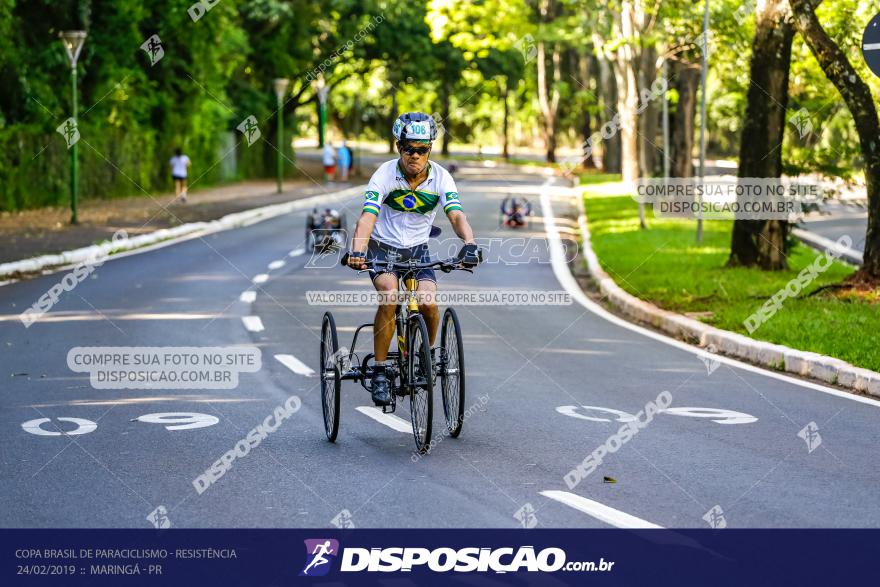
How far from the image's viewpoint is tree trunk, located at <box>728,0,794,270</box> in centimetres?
1870

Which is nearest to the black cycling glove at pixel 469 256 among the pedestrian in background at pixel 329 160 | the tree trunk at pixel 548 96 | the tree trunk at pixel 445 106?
the pedestrian in background at pixel 329 160

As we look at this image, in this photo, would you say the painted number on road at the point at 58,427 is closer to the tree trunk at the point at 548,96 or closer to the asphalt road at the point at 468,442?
the asphalt road at the point at 468,442

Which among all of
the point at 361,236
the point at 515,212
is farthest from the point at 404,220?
the point at 515,212

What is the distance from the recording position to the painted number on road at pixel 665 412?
9852mm

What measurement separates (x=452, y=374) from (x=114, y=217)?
27.5 metres

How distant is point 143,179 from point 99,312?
30.5 m

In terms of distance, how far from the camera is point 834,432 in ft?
31.0

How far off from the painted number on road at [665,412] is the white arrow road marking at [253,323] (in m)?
5.57

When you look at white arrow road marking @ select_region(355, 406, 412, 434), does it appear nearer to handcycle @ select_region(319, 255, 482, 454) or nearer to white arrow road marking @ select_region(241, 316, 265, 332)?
handcycle @ select_region(319, 255, 482, 454)

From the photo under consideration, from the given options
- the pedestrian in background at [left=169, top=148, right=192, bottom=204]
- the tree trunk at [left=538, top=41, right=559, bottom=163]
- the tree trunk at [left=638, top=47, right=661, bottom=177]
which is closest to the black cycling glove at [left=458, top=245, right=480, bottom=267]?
the tree trunk at [left=638, top=47, right=661, bottom=177]

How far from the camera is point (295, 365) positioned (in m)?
12.5

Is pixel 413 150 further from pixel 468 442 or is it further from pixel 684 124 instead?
pixel 684 124

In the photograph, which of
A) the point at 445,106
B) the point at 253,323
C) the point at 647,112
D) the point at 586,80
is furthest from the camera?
the point at 445,106

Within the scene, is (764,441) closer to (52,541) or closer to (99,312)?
(52,541)
